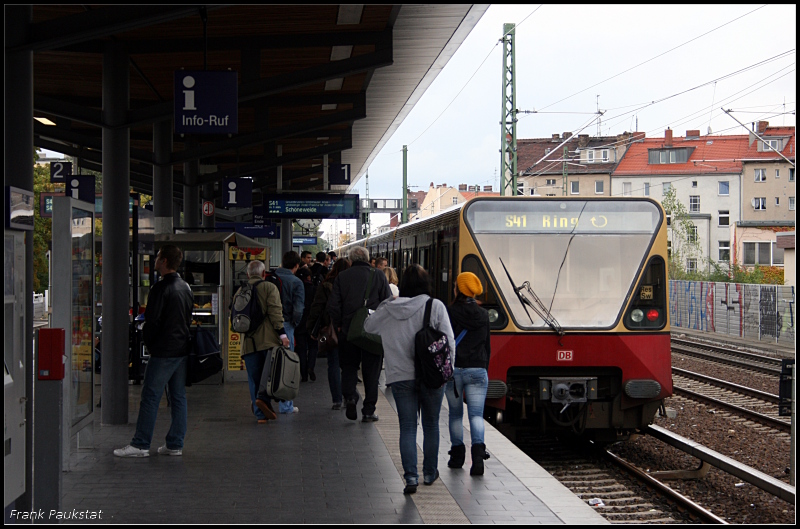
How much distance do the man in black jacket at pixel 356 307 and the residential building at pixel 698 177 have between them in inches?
2272

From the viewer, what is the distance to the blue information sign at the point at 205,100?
1015 cm

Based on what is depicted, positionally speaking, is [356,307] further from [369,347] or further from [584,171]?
[584,171]

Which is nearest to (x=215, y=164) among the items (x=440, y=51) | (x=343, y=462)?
(x=440, y=51)

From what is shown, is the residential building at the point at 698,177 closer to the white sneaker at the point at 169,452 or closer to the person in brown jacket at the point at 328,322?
the person in brown jacket at the point at 328,322

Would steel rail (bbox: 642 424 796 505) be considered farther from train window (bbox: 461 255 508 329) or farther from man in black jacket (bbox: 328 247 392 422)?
man in black jacket (bbox: 328 247 392 422)

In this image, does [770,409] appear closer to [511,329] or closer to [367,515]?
[511,329]

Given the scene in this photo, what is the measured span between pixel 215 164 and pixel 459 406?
71.6ft

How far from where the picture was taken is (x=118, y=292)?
10102mm

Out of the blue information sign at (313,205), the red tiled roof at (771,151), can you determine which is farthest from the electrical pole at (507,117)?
the red tiled roof at (771,151)

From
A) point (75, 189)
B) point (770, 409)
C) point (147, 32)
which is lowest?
point (770, 409)

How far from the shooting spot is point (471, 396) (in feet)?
25.8

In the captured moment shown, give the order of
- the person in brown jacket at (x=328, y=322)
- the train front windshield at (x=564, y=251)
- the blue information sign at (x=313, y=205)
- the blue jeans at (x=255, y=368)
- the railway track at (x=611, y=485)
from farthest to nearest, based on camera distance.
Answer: the blue information sign at (x=313, y=205), the person in brown jacket at (x=328, y=322), the train front windshield at (x=564, y=251), the blue jeans at (x=255, y=368), the railway track at (x=611, y=485)

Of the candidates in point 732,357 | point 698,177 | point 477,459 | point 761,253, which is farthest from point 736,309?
point 698,177

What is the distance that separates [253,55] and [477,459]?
7.66m
